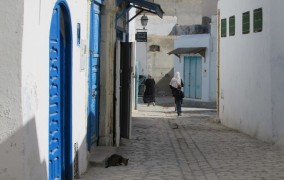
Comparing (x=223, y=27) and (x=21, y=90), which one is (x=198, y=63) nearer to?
(x=223, y=27)

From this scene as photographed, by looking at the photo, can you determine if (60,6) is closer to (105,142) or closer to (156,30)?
(105,142)

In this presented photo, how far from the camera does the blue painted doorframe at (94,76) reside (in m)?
10.1

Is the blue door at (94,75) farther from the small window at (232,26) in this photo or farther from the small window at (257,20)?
the small window at (232,26)

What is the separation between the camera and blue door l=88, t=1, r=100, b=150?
1013cm

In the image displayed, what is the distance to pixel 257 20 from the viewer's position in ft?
43.4

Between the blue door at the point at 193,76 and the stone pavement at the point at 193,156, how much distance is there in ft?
43.2

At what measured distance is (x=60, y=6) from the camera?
272 inches

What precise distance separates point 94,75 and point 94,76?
20 mm

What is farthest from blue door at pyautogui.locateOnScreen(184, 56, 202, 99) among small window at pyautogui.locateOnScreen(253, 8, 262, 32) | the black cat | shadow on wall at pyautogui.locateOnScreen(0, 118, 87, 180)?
shadow on wall at pyautogui.locateOnScreen(0, 118, 87, 180)

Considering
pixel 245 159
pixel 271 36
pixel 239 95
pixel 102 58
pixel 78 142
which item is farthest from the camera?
pixel 239 95

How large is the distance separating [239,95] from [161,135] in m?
2.58

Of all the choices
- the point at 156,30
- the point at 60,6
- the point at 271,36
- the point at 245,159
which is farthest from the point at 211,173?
the point at 156,30

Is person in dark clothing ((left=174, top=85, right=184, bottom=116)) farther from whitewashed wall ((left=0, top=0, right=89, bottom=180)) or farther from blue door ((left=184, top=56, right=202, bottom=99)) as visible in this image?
whitewashed wall ((left=0, top=0, right=89, bottom=180))

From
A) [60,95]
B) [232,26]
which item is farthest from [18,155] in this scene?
[232,26]
